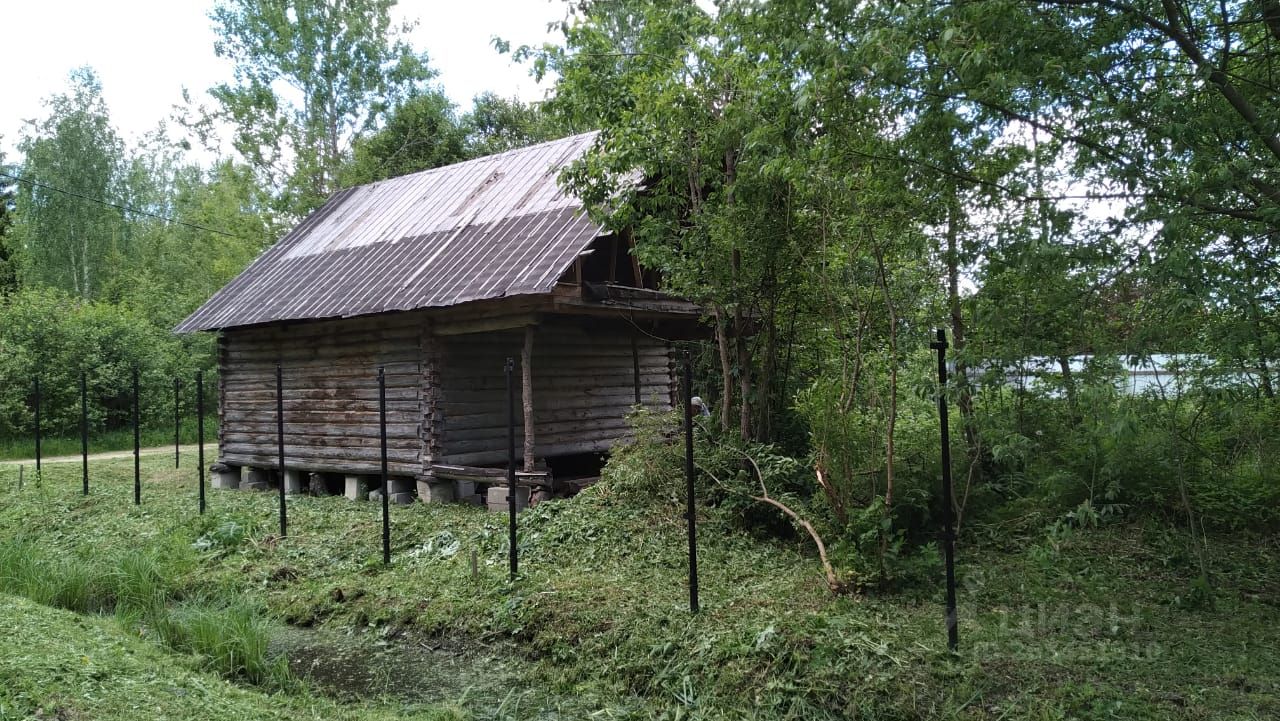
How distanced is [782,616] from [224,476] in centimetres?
1314

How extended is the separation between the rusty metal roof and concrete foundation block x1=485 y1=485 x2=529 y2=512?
95.8 inches

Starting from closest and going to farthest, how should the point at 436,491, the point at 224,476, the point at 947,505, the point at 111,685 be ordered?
the point at 111,685, the point at 947,505, the point at 436,491, the point at 224,476

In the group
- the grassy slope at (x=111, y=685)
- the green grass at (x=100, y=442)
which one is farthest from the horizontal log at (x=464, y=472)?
the green grass at (x=100, y=442)

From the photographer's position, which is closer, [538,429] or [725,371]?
[725,371]

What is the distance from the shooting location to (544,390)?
1320 cm

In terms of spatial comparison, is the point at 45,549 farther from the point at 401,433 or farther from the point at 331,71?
the point at 331,71

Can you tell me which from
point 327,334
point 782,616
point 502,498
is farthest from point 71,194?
point 782,616

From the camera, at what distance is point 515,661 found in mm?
6238

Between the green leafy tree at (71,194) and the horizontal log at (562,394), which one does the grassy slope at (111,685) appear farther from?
the green leafy tree at (71,194)

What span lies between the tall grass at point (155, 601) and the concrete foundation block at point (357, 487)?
383 cm

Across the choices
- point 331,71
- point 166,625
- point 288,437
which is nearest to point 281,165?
point 331,71

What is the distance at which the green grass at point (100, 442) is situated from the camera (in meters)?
20.2

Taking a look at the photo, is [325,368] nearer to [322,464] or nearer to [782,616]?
[322,464]

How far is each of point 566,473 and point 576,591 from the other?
7271 millimetres
